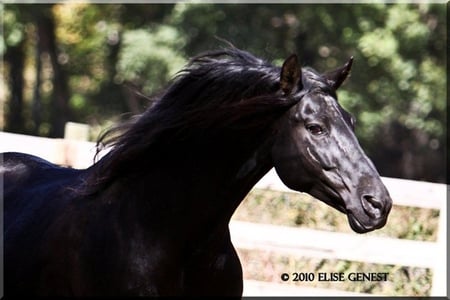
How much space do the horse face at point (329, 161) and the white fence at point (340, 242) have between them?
300 centimetres

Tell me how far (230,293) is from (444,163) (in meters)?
17.2

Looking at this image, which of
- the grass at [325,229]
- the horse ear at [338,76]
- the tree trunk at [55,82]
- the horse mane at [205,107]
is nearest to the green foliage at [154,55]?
the tree trunk at [55,82]

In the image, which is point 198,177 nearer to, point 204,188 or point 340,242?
point 204,188

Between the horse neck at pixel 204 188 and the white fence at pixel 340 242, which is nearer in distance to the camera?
the horse neck at pixel 204 188

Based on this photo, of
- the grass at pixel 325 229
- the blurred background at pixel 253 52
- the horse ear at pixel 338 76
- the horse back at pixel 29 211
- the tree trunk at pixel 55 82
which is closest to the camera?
the horse ear at pixel 338 76

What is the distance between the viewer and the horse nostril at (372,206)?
3451 millimetres

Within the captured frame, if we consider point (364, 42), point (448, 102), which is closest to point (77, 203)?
point (364, 42)

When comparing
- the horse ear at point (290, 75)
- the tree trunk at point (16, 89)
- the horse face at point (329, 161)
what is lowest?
the horse face at point (329, 161)

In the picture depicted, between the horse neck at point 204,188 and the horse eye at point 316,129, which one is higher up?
the horse eye at point 316,129

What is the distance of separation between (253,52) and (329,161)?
37.2 feet

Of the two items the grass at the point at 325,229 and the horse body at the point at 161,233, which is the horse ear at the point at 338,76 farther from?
the grass at the point at 325,229

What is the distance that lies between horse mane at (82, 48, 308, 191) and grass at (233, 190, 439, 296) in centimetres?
314

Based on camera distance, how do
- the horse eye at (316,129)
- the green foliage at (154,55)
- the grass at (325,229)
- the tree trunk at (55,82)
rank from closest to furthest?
the horse eye at (316,129) < the grass at (325,229) < the green foliage at (154,55) < the tree trunk at (55,82)

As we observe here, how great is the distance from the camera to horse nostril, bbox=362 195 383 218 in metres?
3.45
